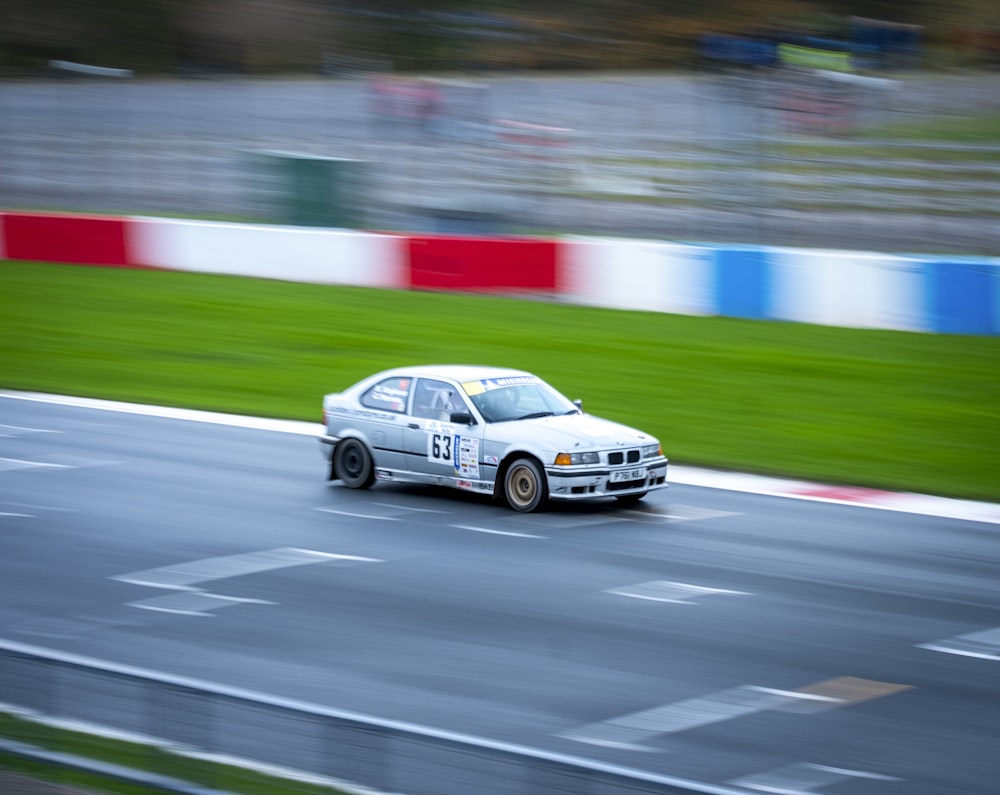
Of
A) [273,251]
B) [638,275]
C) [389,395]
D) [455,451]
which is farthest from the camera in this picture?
[273,251]

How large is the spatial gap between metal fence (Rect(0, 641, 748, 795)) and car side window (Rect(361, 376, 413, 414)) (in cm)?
799

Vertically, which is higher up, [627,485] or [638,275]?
[638,275]

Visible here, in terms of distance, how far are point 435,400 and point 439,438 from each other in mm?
436

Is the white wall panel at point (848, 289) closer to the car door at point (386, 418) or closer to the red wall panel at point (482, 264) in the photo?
the red wall panel at point (482, 264)

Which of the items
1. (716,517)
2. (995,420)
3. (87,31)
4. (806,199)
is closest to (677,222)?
(806,199)

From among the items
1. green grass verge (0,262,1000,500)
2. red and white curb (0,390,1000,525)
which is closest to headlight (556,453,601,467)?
red and white curb (0,390,1000,525)

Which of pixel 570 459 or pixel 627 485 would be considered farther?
pixel 627 485

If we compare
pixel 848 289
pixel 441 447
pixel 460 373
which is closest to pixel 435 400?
pixel 460 373

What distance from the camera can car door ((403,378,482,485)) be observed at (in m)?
13.5

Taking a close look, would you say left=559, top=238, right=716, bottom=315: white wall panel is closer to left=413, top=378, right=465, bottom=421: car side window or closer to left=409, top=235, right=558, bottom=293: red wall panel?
left=409, top=235, right=558, bottom=293: red wall panel

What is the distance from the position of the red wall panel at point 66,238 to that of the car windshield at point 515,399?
642 inches

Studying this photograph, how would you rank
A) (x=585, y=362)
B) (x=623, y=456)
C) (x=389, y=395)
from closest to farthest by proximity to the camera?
(x=623, y=456), (x=389, y=395), (x=585, y=362)

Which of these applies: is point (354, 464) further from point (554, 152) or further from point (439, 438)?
point (554, 152)

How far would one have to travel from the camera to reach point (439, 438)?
13.7 metres
